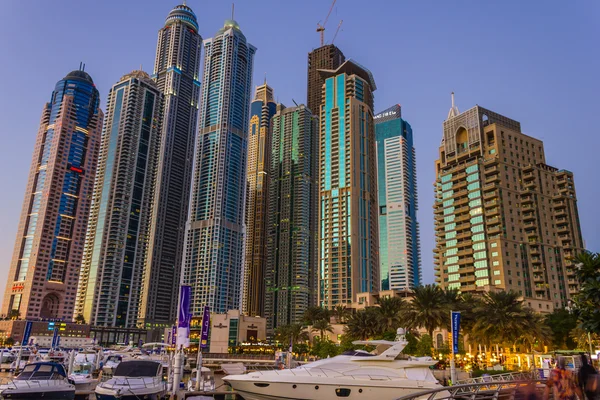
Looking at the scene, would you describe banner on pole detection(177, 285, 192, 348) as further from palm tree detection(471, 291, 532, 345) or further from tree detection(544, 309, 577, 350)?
tree detection(544, 309, 577, 350)

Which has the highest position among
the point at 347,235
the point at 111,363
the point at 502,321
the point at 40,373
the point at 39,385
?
the point at 347,235

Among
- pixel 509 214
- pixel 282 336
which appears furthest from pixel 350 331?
pixel 509 214

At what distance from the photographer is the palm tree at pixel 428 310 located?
6270cm

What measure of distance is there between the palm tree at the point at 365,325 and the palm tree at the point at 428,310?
12.4 m

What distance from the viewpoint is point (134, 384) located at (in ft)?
84.3

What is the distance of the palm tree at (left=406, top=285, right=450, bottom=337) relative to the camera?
2468 inches

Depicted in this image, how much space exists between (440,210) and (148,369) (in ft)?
384

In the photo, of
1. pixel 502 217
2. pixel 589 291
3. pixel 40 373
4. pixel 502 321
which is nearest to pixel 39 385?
pixel 40 373

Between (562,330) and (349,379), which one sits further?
(562,330)

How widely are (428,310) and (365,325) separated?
17.6 m

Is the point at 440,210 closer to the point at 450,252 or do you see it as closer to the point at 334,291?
the point at 450,252

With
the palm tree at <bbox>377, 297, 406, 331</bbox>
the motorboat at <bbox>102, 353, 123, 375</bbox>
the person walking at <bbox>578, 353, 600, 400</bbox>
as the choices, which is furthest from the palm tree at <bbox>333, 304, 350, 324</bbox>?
the person walking at <bbox>578, 353, 600, 400</bbox>

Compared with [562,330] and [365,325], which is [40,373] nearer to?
[365,325]

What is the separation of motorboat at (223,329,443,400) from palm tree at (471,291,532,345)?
3594 centimetres
